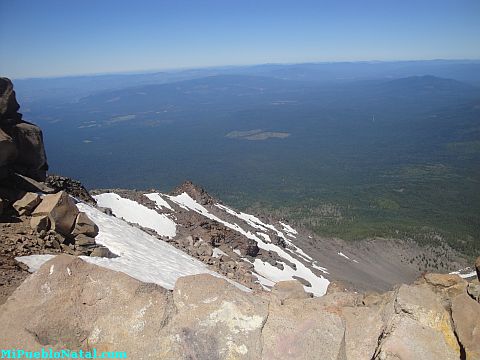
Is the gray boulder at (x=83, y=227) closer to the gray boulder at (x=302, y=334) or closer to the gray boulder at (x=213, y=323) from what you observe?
the gray boulder at (x=213, y=323)

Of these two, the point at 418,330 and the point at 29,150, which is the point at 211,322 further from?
the point at 29,150

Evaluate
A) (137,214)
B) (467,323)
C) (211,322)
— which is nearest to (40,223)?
(211,322)

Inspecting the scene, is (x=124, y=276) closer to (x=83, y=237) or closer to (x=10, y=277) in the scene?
(x=10, y=277)

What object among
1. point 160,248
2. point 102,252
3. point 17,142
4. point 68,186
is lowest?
point 160,248

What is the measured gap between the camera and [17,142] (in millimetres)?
23578

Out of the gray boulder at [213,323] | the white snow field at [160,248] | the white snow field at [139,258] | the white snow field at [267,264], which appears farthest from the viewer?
the white snow field at [267,264]

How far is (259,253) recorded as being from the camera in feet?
159

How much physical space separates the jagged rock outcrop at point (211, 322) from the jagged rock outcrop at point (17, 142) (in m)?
12.8

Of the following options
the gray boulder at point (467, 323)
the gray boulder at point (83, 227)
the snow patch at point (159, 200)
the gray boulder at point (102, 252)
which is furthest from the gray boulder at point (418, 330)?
the snow patch at point (159, 200)

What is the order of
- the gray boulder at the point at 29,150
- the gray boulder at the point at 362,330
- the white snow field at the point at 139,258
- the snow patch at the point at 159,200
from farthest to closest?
the snow patch at the point at 159,200
the gray boulder at the point at 29,150
the white snow field at the point at 139,258
the gray boulder at the point at 362,330

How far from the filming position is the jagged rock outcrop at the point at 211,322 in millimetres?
9781

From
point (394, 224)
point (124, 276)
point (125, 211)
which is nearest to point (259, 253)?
point (125, 211)

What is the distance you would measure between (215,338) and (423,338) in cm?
570

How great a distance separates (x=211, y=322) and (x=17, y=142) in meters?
19.5
